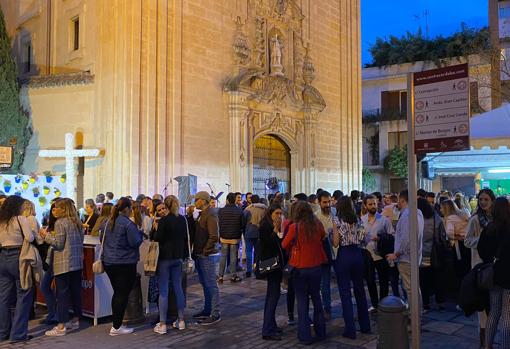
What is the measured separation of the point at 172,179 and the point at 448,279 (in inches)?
354

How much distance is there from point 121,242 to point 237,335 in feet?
6.35

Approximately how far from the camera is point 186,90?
16.0 meters

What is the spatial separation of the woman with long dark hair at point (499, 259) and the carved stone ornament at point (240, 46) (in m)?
13.3

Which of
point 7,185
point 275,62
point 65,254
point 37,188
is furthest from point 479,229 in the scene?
point 275,62

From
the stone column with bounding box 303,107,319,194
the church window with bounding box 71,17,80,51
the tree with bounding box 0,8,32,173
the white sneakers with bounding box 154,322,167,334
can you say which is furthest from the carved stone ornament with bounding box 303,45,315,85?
the white sneakers with bounding box 154,322,167,334

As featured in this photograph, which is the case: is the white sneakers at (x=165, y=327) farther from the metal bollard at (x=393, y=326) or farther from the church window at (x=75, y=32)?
the church window at (x=75, y=32)

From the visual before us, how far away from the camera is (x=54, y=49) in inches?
717

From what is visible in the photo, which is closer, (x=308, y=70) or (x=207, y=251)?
(x=207, y=251)

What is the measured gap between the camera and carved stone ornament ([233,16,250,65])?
17.6 meters

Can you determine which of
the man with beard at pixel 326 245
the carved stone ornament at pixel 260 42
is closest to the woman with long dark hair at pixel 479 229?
the man with beard at pixel 326 245

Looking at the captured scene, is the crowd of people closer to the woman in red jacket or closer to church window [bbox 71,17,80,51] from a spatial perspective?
the woman in red jacket

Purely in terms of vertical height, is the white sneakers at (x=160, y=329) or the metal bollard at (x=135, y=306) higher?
the metal bollard at (x=135, y=306)

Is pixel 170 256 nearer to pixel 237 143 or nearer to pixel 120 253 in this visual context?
pixel 120 253

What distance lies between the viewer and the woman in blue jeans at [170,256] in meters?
6.96
